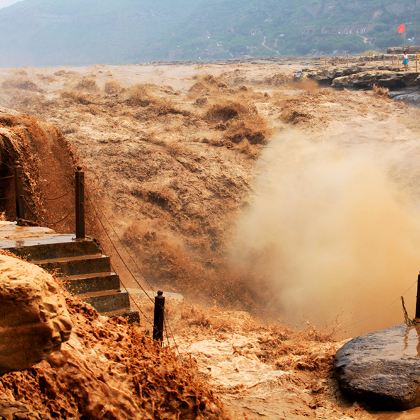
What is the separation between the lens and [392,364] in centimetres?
872

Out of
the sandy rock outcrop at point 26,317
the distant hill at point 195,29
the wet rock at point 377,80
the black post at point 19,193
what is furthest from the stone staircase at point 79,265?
the distant hill at point 195,29

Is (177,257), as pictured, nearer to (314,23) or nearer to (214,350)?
(214,350)

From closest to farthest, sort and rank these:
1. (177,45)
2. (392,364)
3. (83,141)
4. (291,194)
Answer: (392,364) → (291,194) → (83,141) → (177,45)

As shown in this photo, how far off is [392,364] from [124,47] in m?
133

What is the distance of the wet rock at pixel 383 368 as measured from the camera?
825 cm

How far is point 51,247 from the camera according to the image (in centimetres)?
Answer: 909

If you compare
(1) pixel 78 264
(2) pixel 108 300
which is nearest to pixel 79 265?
(1) pixel 78 264

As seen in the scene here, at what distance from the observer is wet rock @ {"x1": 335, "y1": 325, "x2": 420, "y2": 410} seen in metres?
8.25

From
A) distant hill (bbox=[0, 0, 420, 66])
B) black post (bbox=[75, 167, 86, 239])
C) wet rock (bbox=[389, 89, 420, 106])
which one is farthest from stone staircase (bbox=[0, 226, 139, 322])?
distant hill (bbox=[0, 0, 420, 66])

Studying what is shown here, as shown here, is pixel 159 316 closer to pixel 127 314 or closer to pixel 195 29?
pixel 127 314

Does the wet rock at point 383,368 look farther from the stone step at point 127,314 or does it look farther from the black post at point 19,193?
the black post at point 19,193

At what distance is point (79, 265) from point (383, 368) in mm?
4179

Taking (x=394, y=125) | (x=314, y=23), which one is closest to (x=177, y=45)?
(x=314, y=23)

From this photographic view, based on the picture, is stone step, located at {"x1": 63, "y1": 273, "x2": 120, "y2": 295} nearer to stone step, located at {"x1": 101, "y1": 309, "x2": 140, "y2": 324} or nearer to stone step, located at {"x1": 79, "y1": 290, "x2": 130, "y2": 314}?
stone step, located at {"x1": 79, "y1": 290, "x2": 130, "y2": 314}
